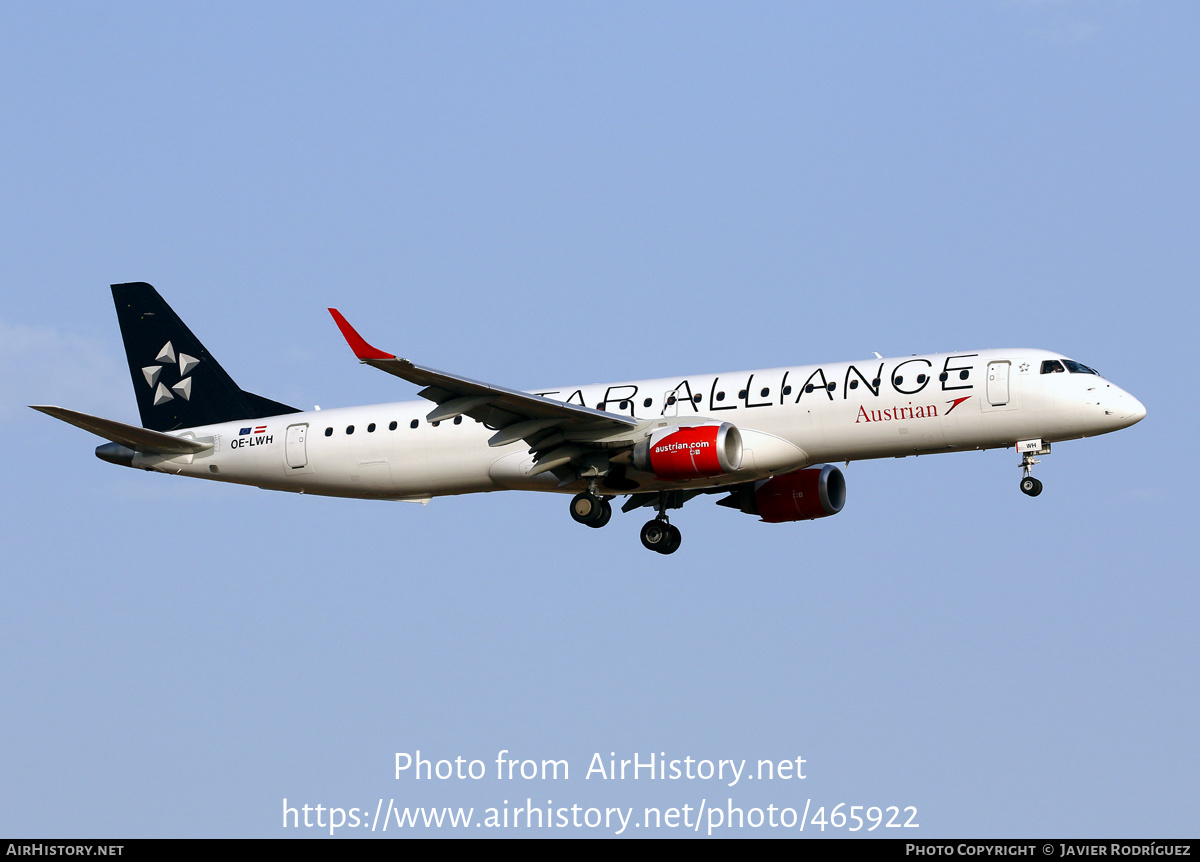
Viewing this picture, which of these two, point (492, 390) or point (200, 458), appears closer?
point (492, 390)

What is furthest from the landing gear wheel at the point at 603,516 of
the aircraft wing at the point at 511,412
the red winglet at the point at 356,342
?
the red winglet at the point at 356,342

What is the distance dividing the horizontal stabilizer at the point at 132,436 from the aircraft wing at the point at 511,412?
8.69 metres

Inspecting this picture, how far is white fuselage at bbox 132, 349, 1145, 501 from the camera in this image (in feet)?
117

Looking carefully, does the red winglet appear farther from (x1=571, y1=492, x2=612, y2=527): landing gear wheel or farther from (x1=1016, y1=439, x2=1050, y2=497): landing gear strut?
(x1=1016, y1=439, x2=1050, y2=497): landing gear strut

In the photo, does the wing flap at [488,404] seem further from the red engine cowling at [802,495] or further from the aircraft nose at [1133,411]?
the aircraft nose at [1133,411]

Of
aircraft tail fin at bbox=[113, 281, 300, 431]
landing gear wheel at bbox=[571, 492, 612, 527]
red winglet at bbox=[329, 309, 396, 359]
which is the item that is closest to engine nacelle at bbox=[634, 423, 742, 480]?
landing gear wheel at bbox=[571, 492, 612, 527]

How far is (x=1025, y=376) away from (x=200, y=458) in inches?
843

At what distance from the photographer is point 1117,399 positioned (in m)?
Result: 35.3

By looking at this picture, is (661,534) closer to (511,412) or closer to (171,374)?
(511,412)

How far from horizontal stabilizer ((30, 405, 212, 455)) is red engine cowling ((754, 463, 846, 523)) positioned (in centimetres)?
1492
